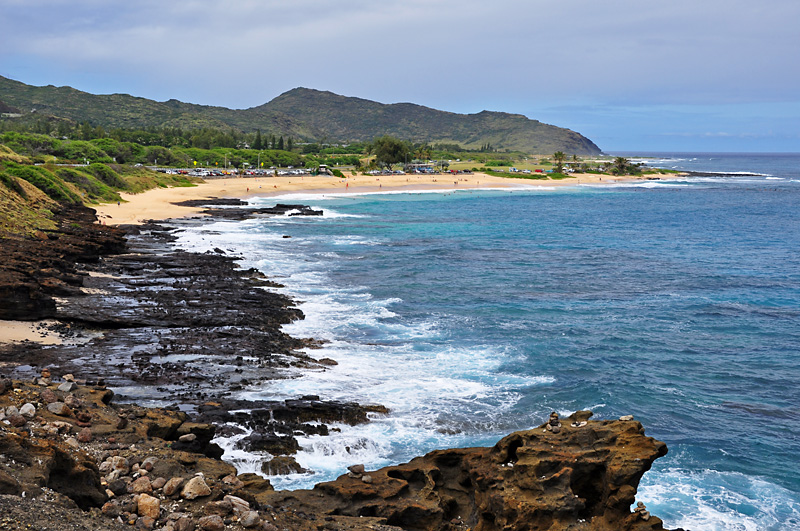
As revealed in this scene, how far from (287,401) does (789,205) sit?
105 m

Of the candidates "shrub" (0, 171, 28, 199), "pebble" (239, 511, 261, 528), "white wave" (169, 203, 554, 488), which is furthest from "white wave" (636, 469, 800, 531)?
"shrub" (0, 171, 28, 199)

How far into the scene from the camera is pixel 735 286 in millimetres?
37031

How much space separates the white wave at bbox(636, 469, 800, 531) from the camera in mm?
13438

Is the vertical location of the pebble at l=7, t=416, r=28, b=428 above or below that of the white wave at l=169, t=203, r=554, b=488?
above

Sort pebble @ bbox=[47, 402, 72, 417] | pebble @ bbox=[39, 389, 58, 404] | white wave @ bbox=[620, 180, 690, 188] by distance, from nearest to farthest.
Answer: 1. pebble @ bbox=[47, 402, 72, 417]
2. pebble @ bbox=[39, 389, 58, 404]
3. white wave @ bbox=[620, 180, 690, 188]

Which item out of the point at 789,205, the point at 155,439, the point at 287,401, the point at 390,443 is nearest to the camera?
the point at 155,439

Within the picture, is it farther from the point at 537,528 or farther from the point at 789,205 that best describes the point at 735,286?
the point at 789,205

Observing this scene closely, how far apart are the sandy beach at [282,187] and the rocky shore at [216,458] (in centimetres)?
3665

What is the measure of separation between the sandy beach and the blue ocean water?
32.4 feet

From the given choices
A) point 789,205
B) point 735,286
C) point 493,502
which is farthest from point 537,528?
point 789,205

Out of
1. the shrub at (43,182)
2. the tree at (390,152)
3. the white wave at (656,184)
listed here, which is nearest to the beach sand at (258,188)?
the shrub at (43,182)

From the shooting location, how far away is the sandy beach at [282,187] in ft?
207

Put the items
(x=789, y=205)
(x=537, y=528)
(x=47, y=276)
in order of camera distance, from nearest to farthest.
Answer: (x=537, y=528), (x=47, y=276), (x=789, y=205)

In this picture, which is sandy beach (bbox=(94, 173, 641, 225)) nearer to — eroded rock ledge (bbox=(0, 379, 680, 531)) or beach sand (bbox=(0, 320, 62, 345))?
beach sand (bbox=(0, 320, 62, 345))
